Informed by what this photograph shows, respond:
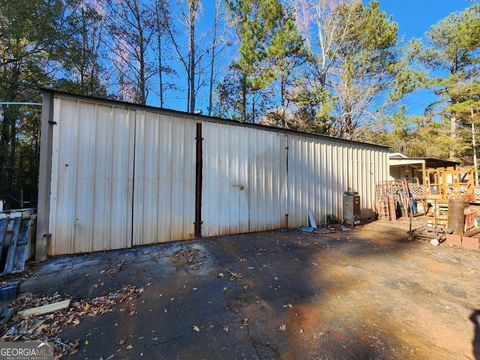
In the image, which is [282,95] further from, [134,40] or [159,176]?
[159,176]

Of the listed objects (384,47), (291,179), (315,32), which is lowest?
(291,179)

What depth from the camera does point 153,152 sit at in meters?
4.74

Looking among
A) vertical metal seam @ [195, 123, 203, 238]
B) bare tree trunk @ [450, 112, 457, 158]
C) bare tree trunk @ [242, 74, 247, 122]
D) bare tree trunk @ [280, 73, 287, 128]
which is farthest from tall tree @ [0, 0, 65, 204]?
bare tree trunk @ [450, 112, 457, 158]

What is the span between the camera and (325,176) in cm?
715

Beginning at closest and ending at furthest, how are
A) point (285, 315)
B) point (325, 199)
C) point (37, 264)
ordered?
1. point (285, 315)
2. point (37, 264)
3. point (325, 199)

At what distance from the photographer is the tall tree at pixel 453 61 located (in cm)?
1334

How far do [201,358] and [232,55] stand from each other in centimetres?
1392

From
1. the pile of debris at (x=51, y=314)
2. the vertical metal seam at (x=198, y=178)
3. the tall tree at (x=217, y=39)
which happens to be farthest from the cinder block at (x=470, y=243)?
the tall tree at (x=217, y=39)

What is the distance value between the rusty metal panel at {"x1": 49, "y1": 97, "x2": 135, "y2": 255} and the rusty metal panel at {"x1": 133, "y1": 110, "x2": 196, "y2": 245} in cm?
20

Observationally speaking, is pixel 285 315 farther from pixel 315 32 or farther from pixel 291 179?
pixel 315 32

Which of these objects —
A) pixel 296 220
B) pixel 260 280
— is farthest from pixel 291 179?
pixel 260 280

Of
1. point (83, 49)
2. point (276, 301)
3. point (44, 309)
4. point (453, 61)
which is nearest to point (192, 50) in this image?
point (83, 49)

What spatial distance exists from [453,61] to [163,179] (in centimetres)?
2028

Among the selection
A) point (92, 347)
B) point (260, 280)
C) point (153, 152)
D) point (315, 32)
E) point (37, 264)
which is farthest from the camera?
point (315, 32)
